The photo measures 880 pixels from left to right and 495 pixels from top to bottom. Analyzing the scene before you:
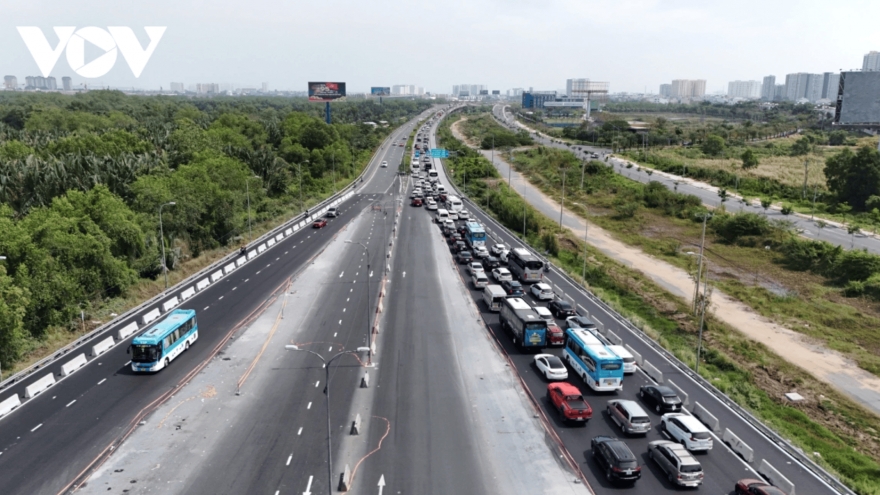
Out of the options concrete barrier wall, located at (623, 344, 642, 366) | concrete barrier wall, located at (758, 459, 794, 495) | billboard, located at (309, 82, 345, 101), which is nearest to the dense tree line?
billboard, located at (309, 82, 345, 101)

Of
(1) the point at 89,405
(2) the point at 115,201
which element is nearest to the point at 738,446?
(1) the point at 89,405

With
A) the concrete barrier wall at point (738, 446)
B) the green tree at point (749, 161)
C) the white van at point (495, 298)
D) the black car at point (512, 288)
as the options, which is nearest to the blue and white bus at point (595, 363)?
the concrete barrier wall at point (738, 446)

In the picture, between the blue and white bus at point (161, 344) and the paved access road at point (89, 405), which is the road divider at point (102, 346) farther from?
the blue and white bus at point (161, 344)

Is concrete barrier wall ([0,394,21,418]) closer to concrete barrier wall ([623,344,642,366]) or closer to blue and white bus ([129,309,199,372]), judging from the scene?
blue and white bus ([129,309,199,372])

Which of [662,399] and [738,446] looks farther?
[662,399]

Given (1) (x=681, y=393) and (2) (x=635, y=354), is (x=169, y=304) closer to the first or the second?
(2) (x=635, y=354)

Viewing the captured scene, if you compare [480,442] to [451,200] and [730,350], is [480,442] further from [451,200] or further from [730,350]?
[451,200]

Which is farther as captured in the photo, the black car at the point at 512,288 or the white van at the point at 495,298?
the black car at the point at 512,288
